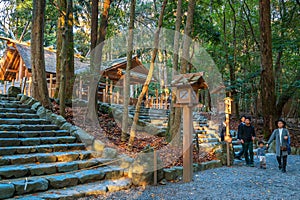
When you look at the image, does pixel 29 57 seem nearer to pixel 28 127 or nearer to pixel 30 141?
pixel 28 127

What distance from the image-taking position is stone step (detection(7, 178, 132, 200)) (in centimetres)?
363

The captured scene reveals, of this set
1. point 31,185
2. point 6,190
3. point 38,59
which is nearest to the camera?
point 6,190

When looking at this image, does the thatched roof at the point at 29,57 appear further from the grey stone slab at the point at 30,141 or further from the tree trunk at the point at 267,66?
the tree trunk at the point at 267,66

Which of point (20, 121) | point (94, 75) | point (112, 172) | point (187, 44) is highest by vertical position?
point (187, 44)

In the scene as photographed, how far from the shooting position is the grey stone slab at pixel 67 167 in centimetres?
461

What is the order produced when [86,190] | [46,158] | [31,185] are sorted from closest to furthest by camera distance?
[31,185], [86,190], [46,158]

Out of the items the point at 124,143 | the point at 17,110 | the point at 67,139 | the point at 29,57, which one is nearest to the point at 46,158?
the point at 67,139

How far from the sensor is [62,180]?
4109 millimetres

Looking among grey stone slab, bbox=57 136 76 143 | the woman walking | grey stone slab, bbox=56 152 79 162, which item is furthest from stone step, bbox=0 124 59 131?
the woman walking

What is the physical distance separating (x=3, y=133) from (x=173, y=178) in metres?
4.01

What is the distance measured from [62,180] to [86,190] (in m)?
0.48

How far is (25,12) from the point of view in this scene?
59.8ft

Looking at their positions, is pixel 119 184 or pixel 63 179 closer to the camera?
pixel 63 179

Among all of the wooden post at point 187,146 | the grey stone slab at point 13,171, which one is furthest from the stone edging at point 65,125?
the wooden post at point 187,146
